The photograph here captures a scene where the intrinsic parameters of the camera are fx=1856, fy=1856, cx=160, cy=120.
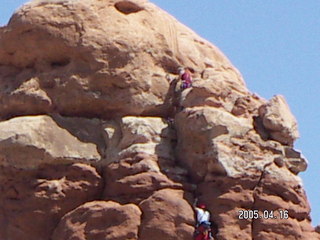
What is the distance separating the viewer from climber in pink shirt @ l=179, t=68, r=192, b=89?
4200cm

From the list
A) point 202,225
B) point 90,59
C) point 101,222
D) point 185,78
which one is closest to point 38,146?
point 101,222

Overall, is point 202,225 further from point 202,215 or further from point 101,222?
point 101,222

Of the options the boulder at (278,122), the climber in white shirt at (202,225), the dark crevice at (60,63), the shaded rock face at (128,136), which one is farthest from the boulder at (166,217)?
the dark crevice at (60,63)

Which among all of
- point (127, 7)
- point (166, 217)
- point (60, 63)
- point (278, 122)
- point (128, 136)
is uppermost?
point (127, 7)

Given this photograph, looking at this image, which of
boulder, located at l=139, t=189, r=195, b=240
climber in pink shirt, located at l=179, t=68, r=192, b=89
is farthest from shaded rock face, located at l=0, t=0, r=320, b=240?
climber in pink shirt, located at l=179, t=68, r=192, b=89

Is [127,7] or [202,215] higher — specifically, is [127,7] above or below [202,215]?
above

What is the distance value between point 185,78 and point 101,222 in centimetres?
430

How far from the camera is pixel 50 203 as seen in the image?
134 ft

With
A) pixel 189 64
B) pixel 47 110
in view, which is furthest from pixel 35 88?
pixel 189 64

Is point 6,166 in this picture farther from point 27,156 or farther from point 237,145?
point 237,145

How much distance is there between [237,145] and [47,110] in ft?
15.3

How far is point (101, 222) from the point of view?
39938 millimetres

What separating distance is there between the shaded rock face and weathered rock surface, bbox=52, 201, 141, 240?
0.03 m

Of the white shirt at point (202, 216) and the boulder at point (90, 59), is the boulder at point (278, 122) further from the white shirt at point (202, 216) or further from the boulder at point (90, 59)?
the white shirt at point (202, 216)
